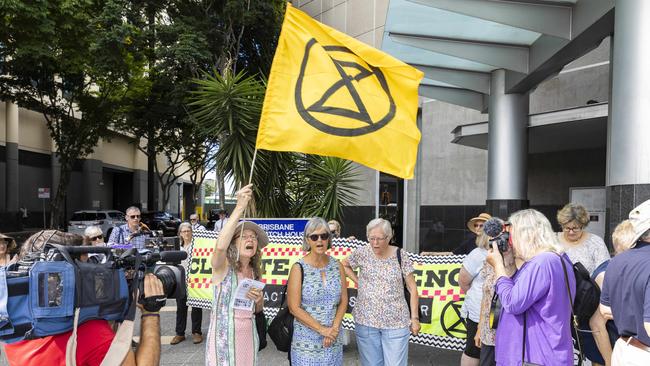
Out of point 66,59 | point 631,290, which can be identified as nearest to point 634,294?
point 631,290

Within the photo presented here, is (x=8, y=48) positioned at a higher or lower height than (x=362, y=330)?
higher

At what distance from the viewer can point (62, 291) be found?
1936 millimetres

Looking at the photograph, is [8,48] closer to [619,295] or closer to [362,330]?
[362,330]

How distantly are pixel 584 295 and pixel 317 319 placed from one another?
70.4 inches

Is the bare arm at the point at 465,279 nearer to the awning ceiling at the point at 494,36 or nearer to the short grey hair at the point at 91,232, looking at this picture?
the awning ceiling at the point at 494,36

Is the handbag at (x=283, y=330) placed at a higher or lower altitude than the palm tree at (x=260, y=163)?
lower

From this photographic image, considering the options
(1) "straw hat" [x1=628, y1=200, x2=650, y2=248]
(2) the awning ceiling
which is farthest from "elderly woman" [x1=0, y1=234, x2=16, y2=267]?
(1) "straw hat" [x1=628, y1=200, x2=650, y2=248]

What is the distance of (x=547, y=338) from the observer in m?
2.78

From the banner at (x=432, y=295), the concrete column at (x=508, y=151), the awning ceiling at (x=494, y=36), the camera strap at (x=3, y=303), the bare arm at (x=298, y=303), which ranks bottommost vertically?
the banner at (x=432, y=295)

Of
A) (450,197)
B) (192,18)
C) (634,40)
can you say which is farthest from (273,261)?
(192,18)

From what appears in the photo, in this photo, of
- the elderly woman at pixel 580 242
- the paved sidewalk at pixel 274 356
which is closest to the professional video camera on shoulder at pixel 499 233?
the elderly woman at pixel 580 242

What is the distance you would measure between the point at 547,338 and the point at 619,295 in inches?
18.5

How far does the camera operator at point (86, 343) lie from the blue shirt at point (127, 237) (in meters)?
4.73

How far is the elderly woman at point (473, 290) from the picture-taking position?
14.1 feet
